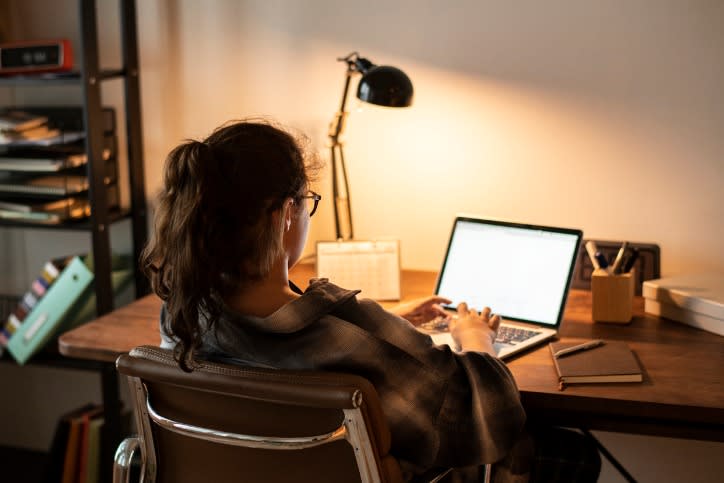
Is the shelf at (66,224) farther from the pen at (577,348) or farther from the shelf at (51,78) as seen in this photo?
the pen at (577,348)

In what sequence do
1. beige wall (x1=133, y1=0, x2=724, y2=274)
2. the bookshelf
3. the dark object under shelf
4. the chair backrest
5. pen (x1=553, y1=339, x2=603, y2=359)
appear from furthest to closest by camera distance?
the dark object under shelf < the bookshelf < beige wall (x1=133, y1=0, x2=724, y2=274) < pen (x1=553, y1=339, x2=603, y2=359) < the chair backrest

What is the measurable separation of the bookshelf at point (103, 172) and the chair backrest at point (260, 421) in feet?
3.25

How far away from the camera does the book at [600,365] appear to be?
1511 millimetres

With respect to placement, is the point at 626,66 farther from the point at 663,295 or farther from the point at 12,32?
the point at 12,32

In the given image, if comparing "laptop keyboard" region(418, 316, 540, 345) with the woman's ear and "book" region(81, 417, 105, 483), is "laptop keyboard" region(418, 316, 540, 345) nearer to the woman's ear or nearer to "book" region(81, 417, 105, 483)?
the woman's ear

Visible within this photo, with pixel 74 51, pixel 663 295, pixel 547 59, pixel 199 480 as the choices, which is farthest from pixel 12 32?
pixel 663 295

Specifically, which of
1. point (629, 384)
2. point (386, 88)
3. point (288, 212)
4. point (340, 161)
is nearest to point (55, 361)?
point (340, 161)

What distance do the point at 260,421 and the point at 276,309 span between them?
0.18m

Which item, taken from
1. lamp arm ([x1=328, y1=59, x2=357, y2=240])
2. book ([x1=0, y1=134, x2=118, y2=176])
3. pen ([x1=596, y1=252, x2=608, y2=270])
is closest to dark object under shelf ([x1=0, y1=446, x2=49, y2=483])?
book ([x1=0, y1=134, x2=118, y2=176])

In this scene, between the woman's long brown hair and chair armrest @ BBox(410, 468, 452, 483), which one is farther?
chair armrest @ BBox(410, 468, 452, 483)

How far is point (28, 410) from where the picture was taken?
2.74 meters

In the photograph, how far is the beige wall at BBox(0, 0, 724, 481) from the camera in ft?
6.49

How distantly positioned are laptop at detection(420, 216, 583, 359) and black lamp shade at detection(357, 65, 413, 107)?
314 millimetres

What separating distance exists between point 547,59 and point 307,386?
120 centimetres
